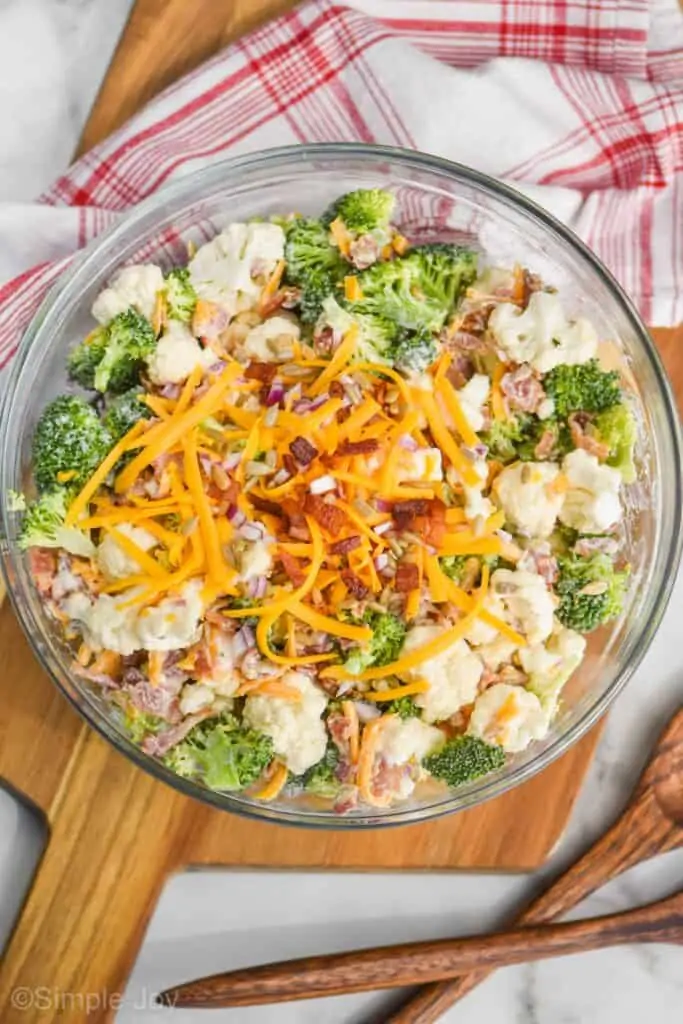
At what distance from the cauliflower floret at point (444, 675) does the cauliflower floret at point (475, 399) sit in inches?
15.2

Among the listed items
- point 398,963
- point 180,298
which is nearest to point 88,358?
point 180,298

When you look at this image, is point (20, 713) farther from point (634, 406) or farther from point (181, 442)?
point (634, 406)

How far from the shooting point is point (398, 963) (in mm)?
2293

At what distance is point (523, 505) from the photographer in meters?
1.99

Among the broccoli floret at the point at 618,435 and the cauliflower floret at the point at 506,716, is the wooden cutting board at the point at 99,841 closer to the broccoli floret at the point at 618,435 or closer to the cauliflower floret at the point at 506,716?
the cauliflower floret at the point at 506,716

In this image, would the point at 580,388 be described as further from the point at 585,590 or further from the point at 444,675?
the point at 444,675

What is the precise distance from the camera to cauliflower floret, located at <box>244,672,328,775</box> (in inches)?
76.9

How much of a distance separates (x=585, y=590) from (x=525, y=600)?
16 cm

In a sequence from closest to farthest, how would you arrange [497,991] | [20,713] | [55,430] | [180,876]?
[55,430] < [20,713] < [180,876] < [497,991]

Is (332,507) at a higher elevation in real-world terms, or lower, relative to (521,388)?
lower

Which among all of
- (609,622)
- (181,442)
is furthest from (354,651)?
(609,622)

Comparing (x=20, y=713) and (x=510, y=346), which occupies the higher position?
(x=510, y=346)

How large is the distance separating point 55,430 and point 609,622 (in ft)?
3.91

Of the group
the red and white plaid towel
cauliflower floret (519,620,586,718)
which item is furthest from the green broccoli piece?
the red and white plaid towel
